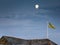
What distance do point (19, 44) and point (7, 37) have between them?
155 cm

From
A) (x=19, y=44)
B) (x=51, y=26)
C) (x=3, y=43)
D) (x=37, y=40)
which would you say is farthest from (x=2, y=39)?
(x=51, y=26)

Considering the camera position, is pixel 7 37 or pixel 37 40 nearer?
pixel 7 37

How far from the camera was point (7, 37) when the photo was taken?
19.6m

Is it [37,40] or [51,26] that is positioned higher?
[51,26]

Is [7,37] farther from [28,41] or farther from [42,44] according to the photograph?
[42,44]

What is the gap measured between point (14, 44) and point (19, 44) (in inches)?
24.6

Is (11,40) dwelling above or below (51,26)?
below

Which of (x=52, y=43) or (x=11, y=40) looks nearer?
(x=11, y=40)

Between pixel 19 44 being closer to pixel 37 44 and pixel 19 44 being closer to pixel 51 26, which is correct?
pixel 37 44

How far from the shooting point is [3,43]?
64.6 ft

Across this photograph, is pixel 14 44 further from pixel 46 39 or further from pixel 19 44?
pixel 46 39

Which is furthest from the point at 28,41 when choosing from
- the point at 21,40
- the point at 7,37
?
the point at 7,37

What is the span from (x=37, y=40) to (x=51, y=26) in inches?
79.6

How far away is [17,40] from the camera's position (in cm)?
2038
